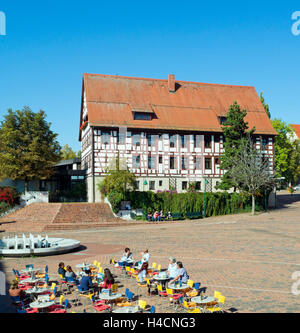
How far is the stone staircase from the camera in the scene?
1331 inches

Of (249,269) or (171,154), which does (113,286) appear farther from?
(171,154)

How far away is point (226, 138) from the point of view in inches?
1745

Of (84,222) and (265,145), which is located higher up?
(265,145)

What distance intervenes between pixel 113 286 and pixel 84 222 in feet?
79.8

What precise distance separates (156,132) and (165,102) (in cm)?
503

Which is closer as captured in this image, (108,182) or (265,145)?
(108,182)

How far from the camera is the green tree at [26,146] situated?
140 feet

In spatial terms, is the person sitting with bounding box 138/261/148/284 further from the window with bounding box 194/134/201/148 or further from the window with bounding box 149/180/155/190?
the window with bounding box 194/134/201/148

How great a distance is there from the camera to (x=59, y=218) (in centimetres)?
3556

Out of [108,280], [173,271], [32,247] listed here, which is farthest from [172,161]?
[108,280]

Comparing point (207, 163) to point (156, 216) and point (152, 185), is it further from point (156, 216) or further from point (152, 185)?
point (156, 216)

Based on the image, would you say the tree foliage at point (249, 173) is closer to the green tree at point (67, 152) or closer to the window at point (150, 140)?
the window at point (150, 140)
